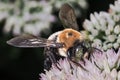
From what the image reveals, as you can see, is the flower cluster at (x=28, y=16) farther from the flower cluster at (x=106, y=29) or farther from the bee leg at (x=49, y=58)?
the bee leg at (x=49, y=58)

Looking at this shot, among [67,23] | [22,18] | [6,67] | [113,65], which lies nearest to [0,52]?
[6,67]

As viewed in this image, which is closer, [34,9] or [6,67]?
[34,9]

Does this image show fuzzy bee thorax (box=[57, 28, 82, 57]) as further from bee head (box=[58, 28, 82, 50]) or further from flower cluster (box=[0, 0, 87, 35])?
flower cluster (box=[0, 0, 87, 35])

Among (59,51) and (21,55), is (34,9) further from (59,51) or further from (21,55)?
(59,51)

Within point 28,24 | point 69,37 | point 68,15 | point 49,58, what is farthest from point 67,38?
point 28,24

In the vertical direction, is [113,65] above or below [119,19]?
below

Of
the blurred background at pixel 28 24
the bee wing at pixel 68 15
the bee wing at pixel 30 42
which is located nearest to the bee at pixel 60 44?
the bee wing at pixel 30 42
